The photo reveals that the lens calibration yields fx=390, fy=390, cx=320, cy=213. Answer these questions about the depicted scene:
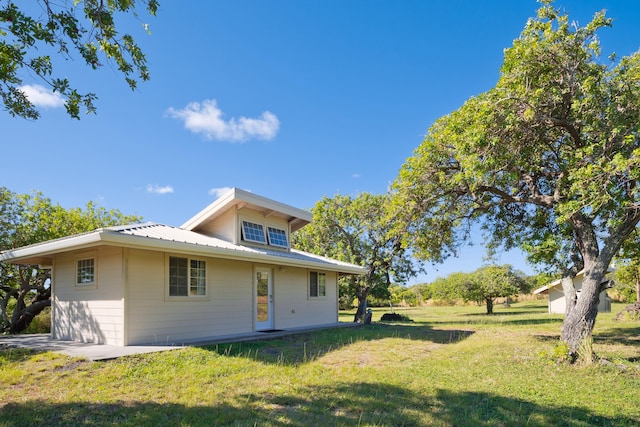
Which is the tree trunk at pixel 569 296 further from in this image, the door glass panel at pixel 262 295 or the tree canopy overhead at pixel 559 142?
the door glass panel at pixel 262 295

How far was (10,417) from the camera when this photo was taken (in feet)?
15.4

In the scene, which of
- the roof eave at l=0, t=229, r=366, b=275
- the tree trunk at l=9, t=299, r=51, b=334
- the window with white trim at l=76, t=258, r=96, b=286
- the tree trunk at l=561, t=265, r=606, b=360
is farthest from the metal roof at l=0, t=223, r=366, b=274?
the tree trunk at l=561, t=265, r=606, b=360

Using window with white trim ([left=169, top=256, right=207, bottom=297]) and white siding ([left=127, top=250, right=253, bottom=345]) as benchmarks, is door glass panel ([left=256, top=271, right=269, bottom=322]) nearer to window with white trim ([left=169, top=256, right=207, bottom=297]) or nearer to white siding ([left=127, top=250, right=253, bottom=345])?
white siding ([left=127, top=250, right=253, bottom=345])

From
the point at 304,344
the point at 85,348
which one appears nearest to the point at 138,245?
the point at 85,348

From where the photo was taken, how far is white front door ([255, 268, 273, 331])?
13016mm

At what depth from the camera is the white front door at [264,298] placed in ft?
42.7

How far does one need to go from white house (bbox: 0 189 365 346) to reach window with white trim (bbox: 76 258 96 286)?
0.09ft

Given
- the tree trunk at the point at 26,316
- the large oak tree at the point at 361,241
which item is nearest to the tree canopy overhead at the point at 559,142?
the large oak tree at the point at 361,241

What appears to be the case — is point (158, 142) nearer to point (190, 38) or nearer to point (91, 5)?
point (190, 38)

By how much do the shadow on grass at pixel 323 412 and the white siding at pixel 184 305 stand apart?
421 cm

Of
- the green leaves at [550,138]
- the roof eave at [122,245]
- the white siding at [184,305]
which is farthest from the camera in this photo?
the white siding at [184,305]

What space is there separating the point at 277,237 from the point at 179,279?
17.4ft

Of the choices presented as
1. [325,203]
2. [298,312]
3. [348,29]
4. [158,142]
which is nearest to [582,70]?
[348,29]

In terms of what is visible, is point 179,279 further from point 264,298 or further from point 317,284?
point 317,284
